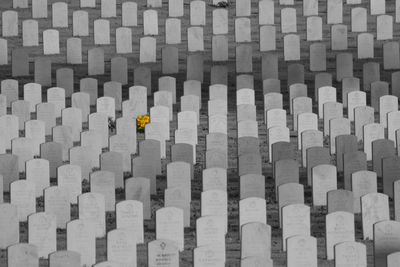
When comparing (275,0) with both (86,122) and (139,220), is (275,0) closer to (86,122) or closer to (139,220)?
(86,122)

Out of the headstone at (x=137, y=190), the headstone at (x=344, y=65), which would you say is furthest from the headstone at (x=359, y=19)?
the headstone at (x=137, y=190)

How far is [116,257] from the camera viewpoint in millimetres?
12453

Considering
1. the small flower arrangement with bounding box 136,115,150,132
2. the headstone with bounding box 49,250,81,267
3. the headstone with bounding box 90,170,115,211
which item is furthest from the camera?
the small flower arrangement with bounding box 136,115,150,132

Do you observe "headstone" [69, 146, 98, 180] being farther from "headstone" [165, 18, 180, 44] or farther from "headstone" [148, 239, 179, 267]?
"headstone" [165, 18, 180, 44]

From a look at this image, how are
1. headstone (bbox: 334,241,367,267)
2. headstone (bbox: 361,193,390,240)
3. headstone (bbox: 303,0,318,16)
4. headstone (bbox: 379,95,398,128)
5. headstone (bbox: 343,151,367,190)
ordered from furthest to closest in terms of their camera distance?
headstone (bbox: 303,0,318,16) → headstone (bbox: 379,95,398,128) → headstone (bbox: 343,151,367,190) → headstone (bbox: 361,193,390,240) → headstone (bbox: 334,241,367,267)

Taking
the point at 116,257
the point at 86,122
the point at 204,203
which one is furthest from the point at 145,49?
the point at 116,257

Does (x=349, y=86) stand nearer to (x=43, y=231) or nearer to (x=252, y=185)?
(x=252, y=185)

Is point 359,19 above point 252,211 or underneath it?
above

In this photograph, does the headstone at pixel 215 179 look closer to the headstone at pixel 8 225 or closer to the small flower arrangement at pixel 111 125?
the headstone at pixel 8 225

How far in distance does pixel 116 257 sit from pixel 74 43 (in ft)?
31.7

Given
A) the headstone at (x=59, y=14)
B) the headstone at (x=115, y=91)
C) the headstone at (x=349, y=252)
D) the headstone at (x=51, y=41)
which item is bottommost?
the headstone at (x=349, y=252)

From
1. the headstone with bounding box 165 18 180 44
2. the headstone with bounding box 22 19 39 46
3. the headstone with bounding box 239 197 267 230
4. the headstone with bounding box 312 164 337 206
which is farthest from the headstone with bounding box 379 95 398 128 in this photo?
the headstone with bounding box 22 19 39 46

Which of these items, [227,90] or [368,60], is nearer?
[227,90]

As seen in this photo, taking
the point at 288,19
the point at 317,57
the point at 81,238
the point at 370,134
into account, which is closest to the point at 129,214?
the point at 81,238
